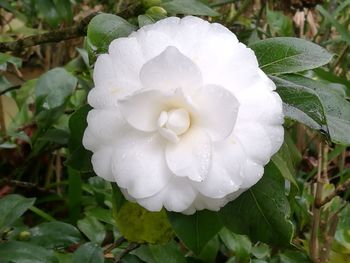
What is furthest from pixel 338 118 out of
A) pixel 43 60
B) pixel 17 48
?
pixel 43 60

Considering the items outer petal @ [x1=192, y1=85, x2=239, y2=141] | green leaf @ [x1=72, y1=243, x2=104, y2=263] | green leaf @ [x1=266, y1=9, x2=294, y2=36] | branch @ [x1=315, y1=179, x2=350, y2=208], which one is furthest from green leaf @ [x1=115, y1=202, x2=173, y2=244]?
green leaf @ [x1=266, y1=9, x2=294, y2=36]

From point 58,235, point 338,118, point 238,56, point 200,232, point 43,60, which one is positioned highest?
point 238,56

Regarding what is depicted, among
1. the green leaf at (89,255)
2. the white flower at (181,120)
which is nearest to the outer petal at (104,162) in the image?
the white flower at (181,120)

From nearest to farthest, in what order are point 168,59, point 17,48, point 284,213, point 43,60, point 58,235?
point 168,59
point 284,213
point 17,48
point 58,235
point 43,60

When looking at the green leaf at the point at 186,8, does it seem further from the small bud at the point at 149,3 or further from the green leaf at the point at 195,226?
the green leaf at the point at 195,226

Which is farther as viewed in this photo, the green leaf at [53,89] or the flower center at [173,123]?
the green leaf at [53,89]

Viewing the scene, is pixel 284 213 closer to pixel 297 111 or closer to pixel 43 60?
pixel 297 111

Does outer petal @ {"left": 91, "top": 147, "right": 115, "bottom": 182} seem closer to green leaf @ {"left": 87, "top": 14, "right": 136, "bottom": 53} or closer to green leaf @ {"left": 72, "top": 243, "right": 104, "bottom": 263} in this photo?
green leaf @ {"left": 87, "top": 14, "right": 136, "bottom": 53}
